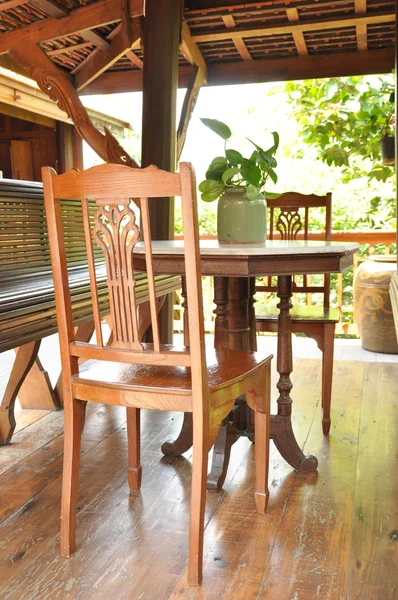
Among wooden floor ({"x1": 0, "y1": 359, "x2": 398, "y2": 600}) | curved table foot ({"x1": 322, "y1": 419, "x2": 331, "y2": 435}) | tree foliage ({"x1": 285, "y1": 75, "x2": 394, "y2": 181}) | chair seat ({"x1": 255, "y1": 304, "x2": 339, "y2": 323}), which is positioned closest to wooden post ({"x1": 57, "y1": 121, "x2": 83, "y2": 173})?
tree foliage ({"x1": 285, "y1": 75, "x2": 394, "y2": 181})

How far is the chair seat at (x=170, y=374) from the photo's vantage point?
1.56 metres

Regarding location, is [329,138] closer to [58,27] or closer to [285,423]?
[58,27]

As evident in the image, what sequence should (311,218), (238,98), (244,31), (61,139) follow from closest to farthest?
1. (244,31)
2. (61,139)
3. (311,218)
4. (238,98)

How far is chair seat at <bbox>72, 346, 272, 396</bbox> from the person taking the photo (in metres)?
1.56

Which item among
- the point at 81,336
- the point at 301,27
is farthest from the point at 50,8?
the point at 81,336

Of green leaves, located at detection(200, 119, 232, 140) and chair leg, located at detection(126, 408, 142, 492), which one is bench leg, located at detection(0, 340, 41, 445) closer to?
chair leg, located at detection(126, 408, 142, 492)

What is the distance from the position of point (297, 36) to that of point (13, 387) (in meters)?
3.03

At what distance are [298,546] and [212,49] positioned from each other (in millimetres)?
3692

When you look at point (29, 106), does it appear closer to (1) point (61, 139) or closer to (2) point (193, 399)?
(1) point (61, 139)

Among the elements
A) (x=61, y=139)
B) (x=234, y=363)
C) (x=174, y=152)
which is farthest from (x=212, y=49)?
(x=234, y=363)

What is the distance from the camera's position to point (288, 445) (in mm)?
2223

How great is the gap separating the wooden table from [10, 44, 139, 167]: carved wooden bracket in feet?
5.80

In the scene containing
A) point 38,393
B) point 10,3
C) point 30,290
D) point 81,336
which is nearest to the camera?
point 30,290

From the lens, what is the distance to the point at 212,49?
4.45 meters
